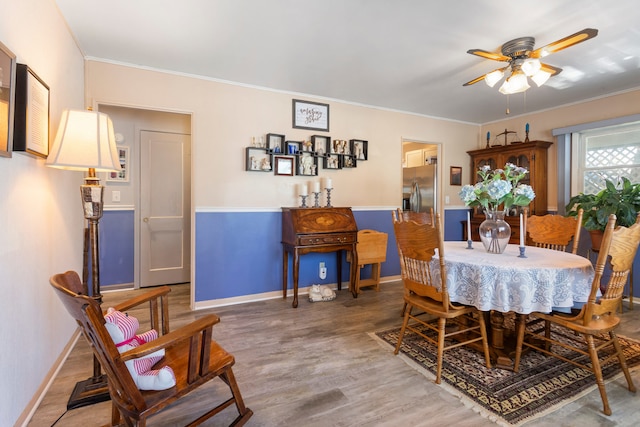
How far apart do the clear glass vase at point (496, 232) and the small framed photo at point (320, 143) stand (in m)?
2.11

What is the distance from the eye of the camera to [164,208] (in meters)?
4.18

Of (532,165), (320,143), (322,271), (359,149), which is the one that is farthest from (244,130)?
(532,165)

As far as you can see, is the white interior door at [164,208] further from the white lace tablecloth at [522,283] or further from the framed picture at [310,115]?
the white lace tablecloth at [522,283]

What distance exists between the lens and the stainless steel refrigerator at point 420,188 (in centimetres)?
494

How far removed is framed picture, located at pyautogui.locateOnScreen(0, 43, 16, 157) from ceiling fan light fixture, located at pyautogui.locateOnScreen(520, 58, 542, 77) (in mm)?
3127

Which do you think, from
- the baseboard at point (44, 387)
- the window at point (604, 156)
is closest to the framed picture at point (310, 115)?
the baseboard at point (44, 387)

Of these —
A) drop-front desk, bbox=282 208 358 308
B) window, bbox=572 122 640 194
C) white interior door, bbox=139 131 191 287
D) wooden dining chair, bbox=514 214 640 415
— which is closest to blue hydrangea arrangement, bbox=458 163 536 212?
wooden dining chair, bbox=514 214 640 415

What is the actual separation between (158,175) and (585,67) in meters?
4.89

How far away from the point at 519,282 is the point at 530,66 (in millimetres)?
1669

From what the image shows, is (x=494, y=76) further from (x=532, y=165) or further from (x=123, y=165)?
(x=123, y=165)

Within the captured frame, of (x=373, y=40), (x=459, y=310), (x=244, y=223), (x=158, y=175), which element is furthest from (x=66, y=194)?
(x=459, y=310)

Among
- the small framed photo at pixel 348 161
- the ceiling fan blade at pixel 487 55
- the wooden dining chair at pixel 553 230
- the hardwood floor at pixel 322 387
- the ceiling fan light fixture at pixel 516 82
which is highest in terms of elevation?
the ceiling fan blade at pixel 487 55

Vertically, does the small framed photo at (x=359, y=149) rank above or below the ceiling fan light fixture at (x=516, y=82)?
below

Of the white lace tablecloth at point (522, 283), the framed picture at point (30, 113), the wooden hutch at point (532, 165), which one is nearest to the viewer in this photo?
the framed picture at point (30, 113)
